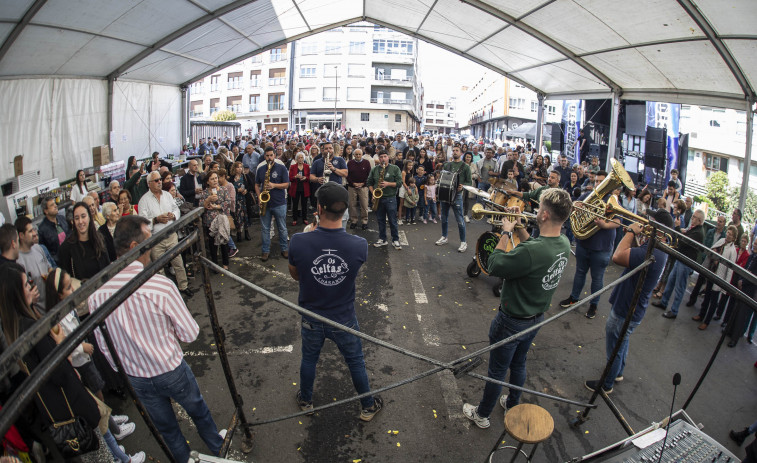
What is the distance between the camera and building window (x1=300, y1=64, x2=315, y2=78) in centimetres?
5097

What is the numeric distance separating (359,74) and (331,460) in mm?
53427

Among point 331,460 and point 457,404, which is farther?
point 457,404

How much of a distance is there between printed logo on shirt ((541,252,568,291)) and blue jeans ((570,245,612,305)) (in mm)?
2859

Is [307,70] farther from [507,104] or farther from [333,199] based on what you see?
[333,199]

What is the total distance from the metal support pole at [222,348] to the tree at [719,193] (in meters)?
13.9

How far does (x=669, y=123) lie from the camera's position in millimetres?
12312

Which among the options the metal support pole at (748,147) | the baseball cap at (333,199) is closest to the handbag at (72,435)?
the baseball cap at (333,199)

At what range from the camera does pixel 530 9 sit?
30.2 ft

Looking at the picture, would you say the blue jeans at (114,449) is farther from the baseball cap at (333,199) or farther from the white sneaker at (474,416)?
the white sneaker at (474,416)

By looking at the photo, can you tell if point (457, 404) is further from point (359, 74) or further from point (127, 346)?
point (359, 74)

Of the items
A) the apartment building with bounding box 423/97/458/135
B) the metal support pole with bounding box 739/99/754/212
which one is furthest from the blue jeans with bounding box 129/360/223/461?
the apartment building with bounding box 423/97/458/135

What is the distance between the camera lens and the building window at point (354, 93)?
52531 millimetres

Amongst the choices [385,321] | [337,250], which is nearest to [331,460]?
[337,250]

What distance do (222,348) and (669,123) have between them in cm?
1430
